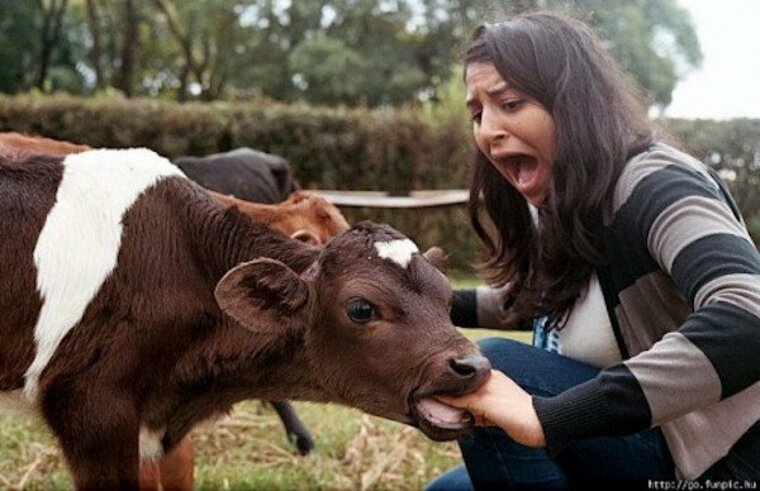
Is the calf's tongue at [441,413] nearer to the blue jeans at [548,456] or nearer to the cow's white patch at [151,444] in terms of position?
the blue jeans at [548,456]

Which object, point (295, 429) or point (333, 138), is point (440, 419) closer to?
point (295, 429)

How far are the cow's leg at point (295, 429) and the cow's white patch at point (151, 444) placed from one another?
2139 millimetres

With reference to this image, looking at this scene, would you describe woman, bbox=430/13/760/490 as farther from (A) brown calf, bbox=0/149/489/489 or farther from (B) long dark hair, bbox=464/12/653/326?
(A) brown calf, bbox=0/149/489/489

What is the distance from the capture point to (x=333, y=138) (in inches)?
593

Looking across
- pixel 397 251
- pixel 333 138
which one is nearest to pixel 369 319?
pixel 397 251

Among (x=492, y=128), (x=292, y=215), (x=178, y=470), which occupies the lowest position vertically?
(x=178, y=470)

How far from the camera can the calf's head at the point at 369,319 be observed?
2848 mm

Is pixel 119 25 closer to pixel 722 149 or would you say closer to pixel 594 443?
pixel 722 149

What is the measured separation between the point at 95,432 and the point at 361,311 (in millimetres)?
863

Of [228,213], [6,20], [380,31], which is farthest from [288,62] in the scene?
[228,213]

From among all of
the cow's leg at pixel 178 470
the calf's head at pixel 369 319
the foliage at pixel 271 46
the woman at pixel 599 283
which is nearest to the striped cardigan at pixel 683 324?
the woman at pixel 599 283

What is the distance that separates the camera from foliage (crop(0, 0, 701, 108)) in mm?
28328

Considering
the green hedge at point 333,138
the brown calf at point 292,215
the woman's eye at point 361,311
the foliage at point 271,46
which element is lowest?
the foliage at point 271,46

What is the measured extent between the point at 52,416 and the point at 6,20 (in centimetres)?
2777
